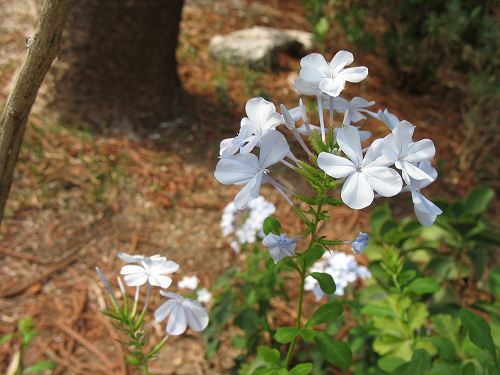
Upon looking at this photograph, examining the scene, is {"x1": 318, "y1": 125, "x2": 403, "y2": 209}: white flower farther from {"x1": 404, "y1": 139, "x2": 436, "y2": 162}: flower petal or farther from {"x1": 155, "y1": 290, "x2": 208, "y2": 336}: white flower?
{"x1": 155, "y1": 290, "x2": 208, "y2": 336}: white flower

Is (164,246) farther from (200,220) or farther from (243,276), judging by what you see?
(243,276)

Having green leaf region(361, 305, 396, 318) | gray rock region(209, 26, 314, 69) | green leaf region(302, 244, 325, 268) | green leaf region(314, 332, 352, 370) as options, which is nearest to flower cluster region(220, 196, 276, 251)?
green leaf region(361, 305, 396, 318)

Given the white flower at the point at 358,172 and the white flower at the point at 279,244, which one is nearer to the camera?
the white flower at the point at 358,172

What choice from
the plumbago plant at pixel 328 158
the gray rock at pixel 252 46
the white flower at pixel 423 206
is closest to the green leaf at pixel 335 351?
the plumbago plant at pixel 328 158

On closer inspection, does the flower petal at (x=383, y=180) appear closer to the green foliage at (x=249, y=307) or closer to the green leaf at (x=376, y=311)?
the green leaf at (x=376, y=311)

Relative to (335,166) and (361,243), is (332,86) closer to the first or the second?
(335,166)

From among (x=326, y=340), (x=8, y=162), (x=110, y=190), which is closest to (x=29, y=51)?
(x=8, y=162)
